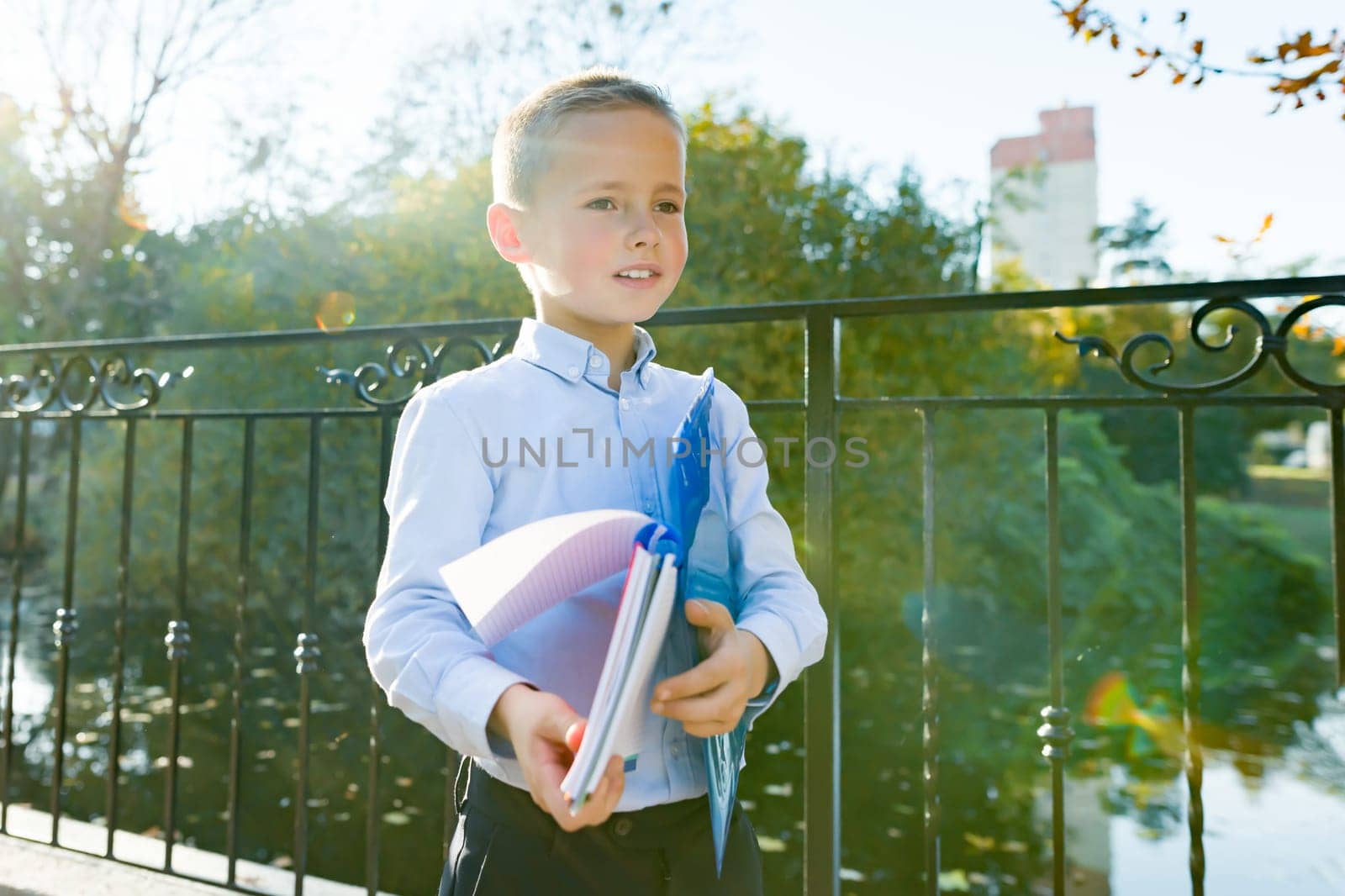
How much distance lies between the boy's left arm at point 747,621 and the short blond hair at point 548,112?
0.33m

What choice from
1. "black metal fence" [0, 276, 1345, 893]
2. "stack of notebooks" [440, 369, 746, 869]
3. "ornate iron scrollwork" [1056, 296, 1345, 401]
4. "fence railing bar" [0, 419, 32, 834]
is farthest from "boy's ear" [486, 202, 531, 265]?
"fence railing bar" [0, 419, 32, 834]

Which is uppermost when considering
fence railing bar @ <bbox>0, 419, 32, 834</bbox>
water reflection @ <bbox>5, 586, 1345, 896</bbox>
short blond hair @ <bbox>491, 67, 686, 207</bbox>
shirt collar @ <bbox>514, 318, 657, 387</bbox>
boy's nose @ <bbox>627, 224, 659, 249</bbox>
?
short blond hair @ <bbox>491, 67, 686, 207</bbox>

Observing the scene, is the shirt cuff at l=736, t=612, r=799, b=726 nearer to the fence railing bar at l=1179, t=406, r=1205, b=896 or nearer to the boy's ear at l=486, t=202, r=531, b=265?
the boy's ear at l=486, t=202, r=531, b=265

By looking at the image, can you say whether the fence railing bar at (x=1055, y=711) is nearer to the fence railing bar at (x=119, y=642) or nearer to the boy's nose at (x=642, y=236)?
the boy's nose at (x=642, y=236)

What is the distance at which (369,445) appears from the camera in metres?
6.24

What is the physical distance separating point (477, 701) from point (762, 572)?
1.27 feet

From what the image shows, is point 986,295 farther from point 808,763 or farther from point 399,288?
point 399,288

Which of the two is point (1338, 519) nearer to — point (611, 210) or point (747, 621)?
point (747, 621)

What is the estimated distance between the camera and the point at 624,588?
0.90 metres

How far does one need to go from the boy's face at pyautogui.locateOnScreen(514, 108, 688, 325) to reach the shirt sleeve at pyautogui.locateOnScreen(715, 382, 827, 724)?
0.73ft

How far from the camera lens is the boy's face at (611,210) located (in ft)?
3.50

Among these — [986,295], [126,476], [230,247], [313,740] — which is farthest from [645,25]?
[986,295]

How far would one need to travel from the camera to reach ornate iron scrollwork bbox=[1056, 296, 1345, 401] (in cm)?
160

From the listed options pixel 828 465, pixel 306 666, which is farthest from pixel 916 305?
pixel 306 666
